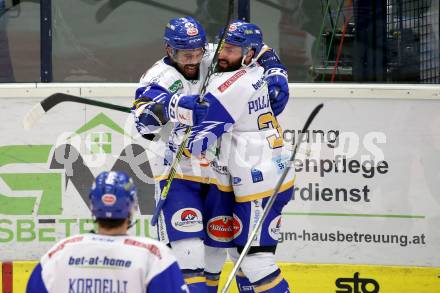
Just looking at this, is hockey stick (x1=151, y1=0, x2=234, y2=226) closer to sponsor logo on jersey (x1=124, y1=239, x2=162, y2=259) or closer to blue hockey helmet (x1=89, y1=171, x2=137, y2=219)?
blue hockey helmet (x1=89, y1=171, x2=137, y2=219)

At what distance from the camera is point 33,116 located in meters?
7.25

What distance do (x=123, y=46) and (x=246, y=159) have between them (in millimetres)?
1615

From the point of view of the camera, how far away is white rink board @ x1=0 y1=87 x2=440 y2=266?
715cm

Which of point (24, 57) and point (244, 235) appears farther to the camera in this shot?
point (24, 57)

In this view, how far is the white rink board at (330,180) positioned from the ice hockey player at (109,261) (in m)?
2.99

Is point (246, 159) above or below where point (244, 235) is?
above

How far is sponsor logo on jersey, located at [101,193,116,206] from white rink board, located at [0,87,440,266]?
3.02 meters

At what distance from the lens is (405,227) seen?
23.5 ft

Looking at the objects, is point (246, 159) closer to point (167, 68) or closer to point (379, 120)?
point (167, 68)

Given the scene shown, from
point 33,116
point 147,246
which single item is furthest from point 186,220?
point 147,246

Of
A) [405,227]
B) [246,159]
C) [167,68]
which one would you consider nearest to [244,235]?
[246,159]

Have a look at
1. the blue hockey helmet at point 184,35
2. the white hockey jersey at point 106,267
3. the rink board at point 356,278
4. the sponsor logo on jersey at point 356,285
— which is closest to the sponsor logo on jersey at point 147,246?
the white hockey jersey at point 106,267

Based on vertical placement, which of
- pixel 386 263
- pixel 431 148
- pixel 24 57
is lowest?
pixel 386 263

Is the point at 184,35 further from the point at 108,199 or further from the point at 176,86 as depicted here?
the point at 108,199
